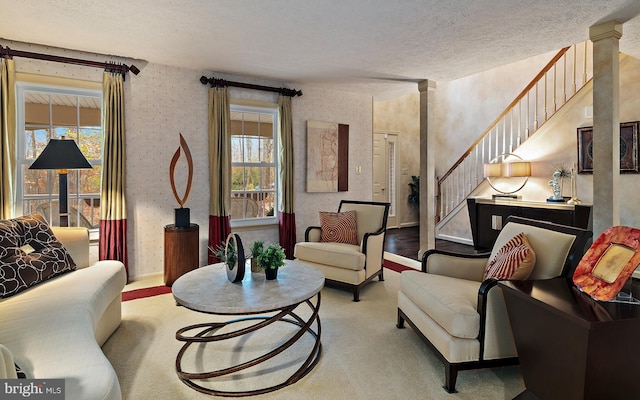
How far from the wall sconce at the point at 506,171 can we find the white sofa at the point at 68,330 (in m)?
5.38

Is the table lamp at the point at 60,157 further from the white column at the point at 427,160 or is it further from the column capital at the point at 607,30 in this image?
the column capital at the point at 607,30

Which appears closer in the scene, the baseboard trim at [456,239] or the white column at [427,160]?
the white column at [427,160]

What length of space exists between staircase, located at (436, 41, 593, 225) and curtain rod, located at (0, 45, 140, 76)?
5651 mm

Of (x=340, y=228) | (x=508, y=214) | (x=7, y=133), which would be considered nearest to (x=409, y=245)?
(x=508, y=214)

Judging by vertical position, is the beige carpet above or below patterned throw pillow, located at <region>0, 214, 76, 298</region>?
below

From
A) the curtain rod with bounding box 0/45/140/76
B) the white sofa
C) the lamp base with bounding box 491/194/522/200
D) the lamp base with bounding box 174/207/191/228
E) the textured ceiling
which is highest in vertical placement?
the textured ceiling

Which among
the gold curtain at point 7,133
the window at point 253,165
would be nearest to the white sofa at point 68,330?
the gold curtain at point 7,133

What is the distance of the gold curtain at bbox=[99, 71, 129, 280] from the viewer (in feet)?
12.4

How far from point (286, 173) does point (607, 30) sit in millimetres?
3751

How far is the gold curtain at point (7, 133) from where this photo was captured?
3.31m

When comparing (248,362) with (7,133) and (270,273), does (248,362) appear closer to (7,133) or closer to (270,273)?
(270,273)

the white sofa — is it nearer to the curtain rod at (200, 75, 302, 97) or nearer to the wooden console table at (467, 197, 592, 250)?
the curtain rod at (200, 75, 302, 97)

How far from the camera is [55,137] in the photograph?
12.4 ft

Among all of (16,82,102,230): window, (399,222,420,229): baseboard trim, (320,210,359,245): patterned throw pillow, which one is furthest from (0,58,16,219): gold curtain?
(399,222,420,229): baseboard trim
